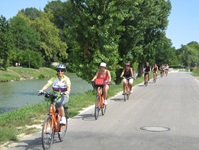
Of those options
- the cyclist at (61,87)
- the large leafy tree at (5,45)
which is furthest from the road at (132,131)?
the large leafy tree at (5,45)

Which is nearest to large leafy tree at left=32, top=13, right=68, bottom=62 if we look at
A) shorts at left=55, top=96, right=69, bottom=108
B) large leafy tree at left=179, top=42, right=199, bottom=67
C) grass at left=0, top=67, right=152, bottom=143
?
large leafy tree at left=179, top=42, right=199, bottom=67

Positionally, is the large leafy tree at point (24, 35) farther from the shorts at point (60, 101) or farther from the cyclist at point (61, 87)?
the shorts at point (60, 101)

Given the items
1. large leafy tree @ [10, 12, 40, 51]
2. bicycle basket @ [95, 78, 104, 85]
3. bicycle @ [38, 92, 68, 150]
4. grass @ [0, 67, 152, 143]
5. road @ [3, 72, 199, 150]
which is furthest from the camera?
large leafy tree @ [10, 12, 40, 51]

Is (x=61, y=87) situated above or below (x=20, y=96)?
above

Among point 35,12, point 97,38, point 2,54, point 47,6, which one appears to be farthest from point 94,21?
point 35,12

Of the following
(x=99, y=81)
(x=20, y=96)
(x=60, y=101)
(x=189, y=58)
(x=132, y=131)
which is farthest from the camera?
(x=189, y=58)

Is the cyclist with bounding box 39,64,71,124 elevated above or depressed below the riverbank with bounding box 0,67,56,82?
above

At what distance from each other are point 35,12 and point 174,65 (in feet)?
183

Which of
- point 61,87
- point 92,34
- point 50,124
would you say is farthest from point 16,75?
point 50,124

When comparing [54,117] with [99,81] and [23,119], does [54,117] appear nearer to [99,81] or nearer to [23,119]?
[23,119]

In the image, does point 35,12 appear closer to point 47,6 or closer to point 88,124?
point 47,6

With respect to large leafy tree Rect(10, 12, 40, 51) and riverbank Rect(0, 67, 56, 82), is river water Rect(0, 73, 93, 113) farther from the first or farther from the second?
large leafy tree Rect(10, 12, 40, 51)

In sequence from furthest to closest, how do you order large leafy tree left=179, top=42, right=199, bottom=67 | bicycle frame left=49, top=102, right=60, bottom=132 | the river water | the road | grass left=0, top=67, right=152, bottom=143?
large leafy tree left=179, top=42, right=199, bottom=67
the river water
grass left=0, top=67, right=152, bottom=143
the road
bicycle frame left=49, top=102, right=60, bottom=132

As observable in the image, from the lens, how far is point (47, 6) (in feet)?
375
